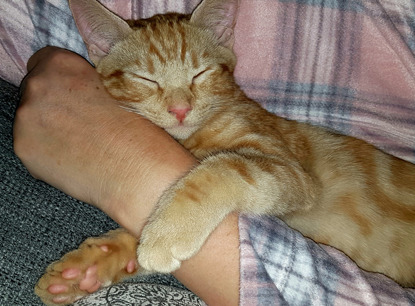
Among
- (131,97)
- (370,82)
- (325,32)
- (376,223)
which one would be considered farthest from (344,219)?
(131,97)

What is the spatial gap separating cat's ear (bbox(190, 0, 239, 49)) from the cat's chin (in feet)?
1.00

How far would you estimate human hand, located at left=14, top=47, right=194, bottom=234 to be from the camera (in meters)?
1.05

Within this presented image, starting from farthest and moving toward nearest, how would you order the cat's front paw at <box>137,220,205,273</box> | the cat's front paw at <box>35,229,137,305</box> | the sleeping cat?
the sleeping cat
the cat's front paw at <box>35,229,137,305</box>
the cat's front paw at <box>137,220,205,273</box>

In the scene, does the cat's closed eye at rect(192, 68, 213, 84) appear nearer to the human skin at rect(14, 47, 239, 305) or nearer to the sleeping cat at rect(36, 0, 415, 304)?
the sleeping cat at rect(36, 0, 415, 304)

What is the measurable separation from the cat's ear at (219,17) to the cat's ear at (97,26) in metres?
0.22

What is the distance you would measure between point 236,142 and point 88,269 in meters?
0.52

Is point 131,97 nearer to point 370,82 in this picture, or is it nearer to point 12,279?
point 12,279

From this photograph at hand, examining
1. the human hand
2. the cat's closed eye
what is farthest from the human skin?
the cat's closed eye

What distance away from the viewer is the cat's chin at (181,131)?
4.40ft

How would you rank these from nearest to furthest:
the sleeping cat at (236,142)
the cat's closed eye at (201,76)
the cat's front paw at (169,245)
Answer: the cat's front paw at (169,245), the sleeping cat at (236,142), the cat's closed eye at (201,76)

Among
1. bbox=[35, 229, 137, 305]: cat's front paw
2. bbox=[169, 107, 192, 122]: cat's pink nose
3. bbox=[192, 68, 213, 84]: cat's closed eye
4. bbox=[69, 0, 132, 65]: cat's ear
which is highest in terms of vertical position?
bbox=[69, 0, 132, 65]: cat's ear

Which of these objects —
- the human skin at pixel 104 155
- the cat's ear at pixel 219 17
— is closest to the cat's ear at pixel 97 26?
the human skin at pixel 104 155

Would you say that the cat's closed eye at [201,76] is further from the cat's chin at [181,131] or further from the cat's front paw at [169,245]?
the cat's front paw at [169,245]

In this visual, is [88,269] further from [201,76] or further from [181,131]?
[201,76]
